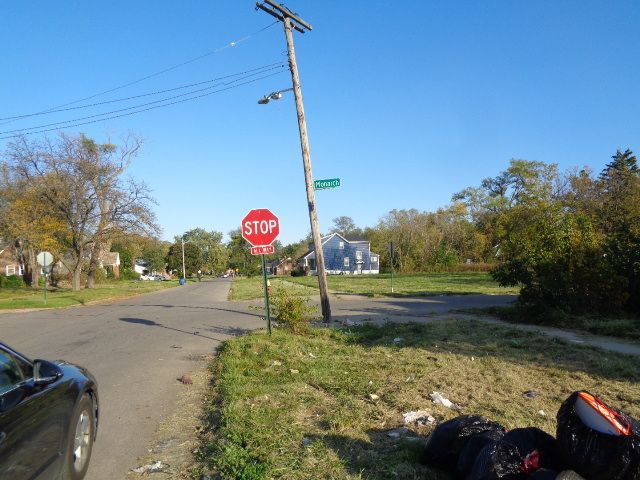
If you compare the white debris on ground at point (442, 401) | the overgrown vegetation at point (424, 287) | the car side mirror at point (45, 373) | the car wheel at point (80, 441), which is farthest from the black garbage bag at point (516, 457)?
the overgrown vegetation at point (424, 287)

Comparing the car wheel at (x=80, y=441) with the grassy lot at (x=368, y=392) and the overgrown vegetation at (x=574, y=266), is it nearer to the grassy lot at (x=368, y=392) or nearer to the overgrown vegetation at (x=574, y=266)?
the grassy lot at (x=368, y=392)

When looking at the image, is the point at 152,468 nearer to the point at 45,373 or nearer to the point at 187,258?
the point at 45,373

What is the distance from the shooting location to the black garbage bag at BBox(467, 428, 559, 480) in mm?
3166

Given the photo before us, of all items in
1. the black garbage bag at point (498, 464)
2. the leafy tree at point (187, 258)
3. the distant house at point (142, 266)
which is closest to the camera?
the black garbage bag at point (498, 464)

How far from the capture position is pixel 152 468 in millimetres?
4438

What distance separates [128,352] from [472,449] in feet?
28.6

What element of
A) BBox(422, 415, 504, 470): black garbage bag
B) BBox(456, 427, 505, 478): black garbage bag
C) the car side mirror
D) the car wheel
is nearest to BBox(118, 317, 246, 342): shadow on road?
the car wheel

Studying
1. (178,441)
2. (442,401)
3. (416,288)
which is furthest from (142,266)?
(442,401)

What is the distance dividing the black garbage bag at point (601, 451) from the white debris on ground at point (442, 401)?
96.0 inches

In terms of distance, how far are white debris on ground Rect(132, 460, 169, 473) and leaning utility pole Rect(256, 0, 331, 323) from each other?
8.76 metres

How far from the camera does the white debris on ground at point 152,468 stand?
14.4ft

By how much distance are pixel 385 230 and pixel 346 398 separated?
249 ft

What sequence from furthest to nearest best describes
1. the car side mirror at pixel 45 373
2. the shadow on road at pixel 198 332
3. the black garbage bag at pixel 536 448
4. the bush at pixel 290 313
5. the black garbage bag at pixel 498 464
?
1. the shadow on road at pixel 198 332
2. the bush at pixel 290 313
3. the car side mirror at pixel 45 373
4. the black garbage bag at pixel 536 448
5. the black garbage bag at pixel 498 464

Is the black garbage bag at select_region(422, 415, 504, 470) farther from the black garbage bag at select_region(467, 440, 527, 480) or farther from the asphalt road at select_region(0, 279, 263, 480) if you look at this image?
the asphalt road at select_region(0, 279, 263, 480)
